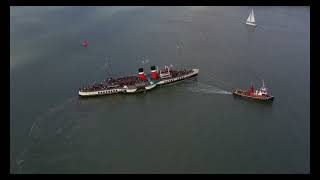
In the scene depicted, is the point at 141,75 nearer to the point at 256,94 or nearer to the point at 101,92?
the point at 101,92

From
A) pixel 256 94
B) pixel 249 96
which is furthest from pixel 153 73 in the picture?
pixel 256 94

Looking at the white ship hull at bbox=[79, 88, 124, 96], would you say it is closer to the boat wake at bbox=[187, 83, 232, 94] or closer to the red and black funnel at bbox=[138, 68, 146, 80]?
the red and black funnel at bbox=[138, 68, 146, 80]

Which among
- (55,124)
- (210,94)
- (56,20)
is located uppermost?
(56,20)

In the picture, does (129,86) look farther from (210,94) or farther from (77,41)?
(77,41)

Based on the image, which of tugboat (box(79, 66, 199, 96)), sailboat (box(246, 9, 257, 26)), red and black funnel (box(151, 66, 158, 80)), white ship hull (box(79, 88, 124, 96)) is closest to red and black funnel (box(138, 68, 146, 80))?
tugboat (box(79, 66, 199, 96))

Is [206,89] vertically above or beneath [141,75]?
beneath

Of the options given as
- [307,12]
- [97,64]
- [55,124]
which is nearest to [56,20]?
[97,64]
